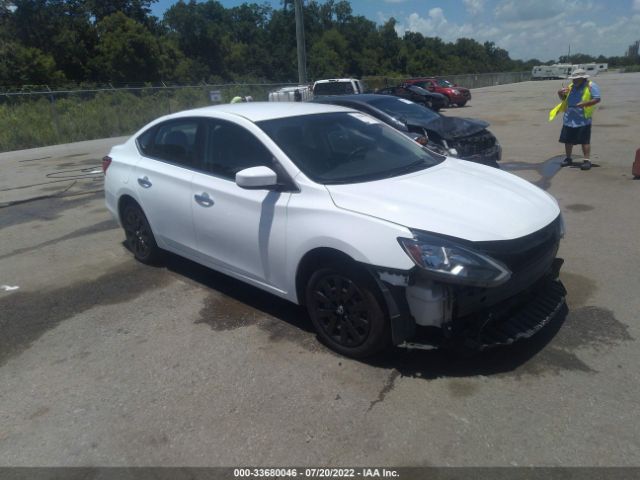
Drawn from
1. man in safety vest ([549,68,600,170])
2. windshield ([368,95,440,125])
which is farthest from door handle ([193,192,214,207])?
Result: man in safety vest ([549,68,600,170])

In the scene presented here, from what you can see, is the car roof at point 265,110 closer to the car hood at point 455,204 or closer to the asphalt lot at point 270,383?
the car hood at point 455,204

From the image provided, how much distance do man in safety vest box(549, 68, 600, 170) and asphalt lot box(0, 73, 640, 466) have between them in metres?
4.49

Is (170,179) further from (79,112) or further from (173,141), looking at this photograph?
(79,112)

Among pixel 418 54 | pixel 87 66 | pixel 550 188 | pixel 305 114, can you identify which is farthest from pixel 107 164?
pixel 418 54

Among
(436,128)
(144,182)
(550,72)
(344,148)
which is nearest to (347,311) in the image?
(344,148)

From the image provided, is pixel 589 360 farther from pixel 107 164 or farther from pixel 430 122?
pixel 430 122

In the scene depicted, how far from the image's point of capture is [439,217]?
3252 millimetres

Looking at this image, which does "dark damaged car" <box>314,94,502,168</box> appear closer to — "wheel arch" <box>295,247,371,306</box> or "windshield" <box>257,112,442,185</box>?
"windshield" <box>257,112,442,185</box>

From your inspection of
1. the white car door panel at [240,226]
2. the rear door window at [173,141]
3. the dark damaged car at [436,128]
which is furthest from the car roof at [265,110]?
the dark damaged car at [436,128]

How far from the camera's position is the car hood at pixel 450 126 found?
8.52 metres

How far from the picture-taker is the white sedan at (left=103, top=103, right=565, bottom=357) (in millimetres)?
3133

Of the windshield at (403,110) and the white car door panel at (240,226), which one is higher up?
the windshield at (403,110)

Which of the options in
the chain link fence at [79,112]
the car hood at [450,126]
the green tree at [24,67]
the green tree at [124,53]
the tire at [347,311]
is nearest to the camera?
the tire at [347,311]

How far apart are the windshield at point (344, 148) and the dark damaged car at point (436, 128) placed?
3.38m
